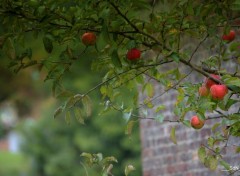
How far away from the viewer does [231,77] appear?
2891 millimetres

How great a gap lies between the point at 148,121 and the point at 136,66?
2.11 meters

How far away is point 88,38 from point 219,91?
1.78 ft

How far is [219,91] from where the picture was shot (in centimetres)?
284

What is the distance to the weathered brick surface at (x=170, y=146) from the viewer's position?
15.6 ft

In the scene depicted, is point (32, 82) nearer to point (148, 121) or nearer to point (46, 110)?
point (46, 110)

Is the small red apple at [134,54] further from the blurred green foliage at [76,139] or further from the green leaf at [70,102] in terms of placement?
the blurred green foliage at [76,139]

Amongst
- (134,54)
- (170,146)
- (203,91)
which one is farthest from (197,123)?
(170,146)

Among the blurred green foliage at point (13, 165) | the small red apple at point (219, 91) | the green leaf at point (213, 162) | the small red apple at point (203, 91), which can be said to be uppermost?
the blurred green foliage at point (13, 165)

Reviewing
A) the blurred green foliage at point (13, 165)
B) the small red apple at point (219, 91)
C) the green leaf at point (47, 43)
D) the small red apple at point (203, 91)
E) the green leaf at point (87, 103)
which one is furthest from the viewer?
the blurred green foliage at point (13, 165)

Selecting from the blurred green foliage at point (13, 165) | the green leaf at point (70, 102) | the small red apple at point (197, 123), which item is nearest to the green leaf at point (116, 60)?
the green leaf at point (70, 102)

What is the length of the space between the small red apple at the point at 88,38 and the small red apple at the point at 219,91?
499 mm

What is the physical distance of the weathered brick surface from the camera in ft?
15.6

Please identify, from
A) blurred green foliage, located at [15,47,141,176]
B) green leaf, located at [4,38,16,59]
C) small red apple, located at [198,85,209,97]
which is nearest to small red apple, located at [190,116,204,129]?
small red apple, located at [198,85,209,97]

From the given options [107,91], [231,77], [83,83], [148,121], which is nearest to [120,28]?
[107,91]
